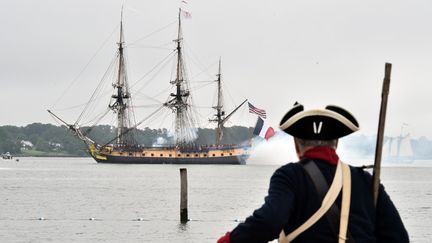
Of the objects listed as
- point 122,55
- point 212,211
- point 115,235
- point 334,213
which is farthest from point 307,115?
point 122,55

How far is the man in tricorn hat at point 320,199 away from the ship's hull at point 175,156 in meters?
182

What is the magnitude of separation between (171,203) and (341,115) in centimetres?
5739

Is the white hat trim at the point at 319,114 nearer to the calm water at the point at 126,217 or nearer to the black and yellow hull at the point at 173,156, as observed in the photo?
the calm water at the point at 126,217

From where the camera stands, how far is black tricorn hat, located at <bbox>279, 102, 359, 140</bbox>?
560cm

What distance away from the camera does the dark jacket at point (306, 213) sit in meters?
5.24

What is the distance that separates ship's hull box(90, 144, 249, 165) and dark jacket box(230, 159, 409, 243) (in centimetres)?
18169

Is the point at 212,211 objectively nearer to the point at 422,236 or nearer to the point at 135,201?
the point at 135,201

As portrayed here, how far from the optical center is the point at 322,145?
5.64 m

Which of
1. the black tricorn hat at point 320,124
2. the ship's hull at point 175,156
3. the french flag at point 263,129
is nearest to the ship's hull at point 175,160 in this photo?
the ship's hull at point 175,156

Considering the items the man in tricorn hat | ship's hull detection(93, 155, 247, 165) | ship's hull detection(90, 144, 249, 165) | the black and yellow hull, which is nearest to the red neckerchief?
the man in tricorn hat

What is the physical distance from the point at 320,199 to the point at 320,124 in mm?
515

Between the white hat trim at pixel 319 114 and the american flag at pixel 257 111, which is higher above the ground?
the american flag at pixel 257 111

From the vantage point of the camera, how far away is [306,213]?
5.38m

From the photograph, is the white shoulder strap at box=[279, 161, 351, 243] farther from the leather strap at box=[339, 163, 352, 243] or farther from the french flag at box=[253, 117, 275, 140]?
the french flag at box=[253, 117, 275, 140]
